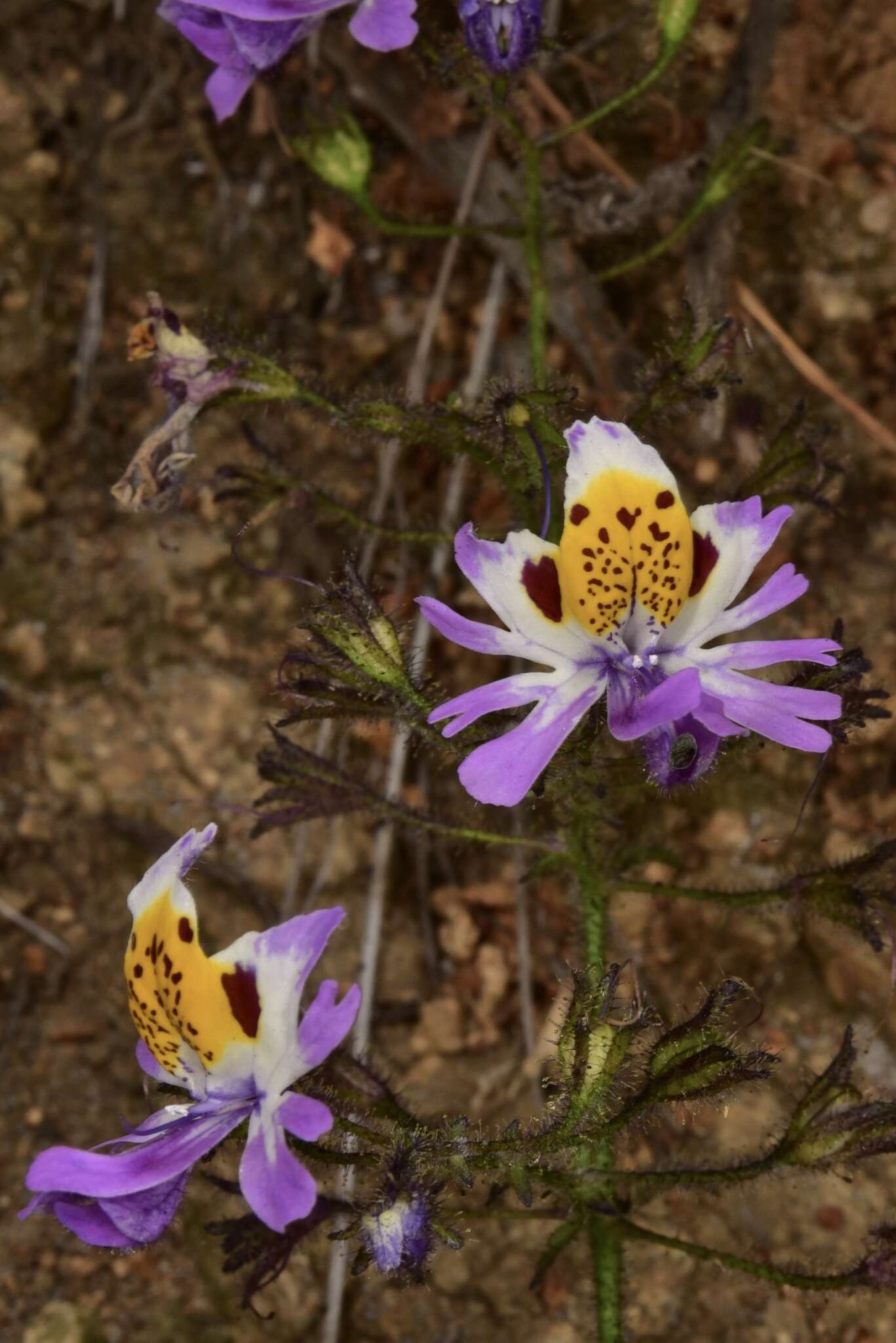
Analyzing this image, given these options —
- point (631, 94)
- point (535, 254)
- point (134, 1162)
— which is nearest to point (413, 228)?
point (535, 254)

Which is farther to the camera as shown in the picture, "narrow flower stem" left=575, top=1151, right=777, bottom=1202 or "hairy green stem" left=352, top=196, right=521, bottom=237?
"hairy green stem" left=352, top=196, right=521, bottom=237

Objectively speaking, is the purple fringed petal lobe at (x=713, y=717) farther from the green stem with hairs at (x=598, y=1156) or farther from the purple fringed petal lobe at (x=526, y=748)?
the green stem with hairs at (x=598, y=1156)

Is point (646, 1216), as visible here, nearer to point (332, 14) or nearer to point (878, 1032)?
point (878, 1032)

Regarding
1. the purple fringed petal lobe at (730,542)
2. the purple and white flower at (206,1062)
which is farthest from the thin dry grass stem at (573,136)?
the purple and white flower at (206,1062)

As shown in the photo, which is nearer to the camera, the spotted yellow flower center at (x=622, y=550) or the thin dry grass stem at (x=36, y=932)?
the spotted yellow flower center at (x=622, y=550)

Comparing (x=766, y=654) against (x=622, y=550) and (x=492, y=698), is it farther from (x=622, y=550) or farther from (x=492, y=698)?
(x=492, y=698)

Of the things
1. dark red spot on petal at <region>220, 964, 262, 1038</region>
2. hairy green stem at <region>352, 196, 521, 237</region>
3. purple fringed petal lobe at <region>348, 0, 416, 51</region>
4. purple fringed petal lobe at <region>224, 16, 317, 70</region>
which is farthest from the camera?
hairy green stem at <region>352, 196, 521, 237</region>

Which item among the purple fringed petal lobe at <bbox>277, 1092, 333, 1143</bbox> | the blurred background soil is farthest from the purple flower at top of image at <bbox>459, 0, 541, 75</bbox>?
the purple fringed petal lobe at <bbox>277, 1092, 333, 1143</bbox>

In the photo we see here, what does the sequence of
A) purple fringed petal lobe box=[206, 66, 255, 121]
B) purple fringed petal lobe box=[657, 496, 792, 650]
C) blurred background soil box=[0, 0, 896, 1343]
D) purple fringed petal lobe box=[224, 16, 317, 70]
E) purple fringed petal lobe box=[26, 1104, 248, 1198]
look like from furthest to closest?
blurred background soil box=[0, 0, 896, 1343] → purple fringed petal lobe box=[206, 66, 255, 121] → purple fringed petal lobe box=[224, 16, 317, 70] → purple fringed petal lobe box=[657, 496, 792, 650] → purple fringed petal lobe box=[26, 1104, 248, 1198]

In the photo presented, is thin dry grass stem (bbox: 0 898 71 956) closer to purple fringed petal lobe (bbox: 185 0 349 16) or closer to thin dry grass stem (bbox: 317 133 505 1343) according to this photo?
thin dry grass stem (bbox: 317 133 505 1343)
